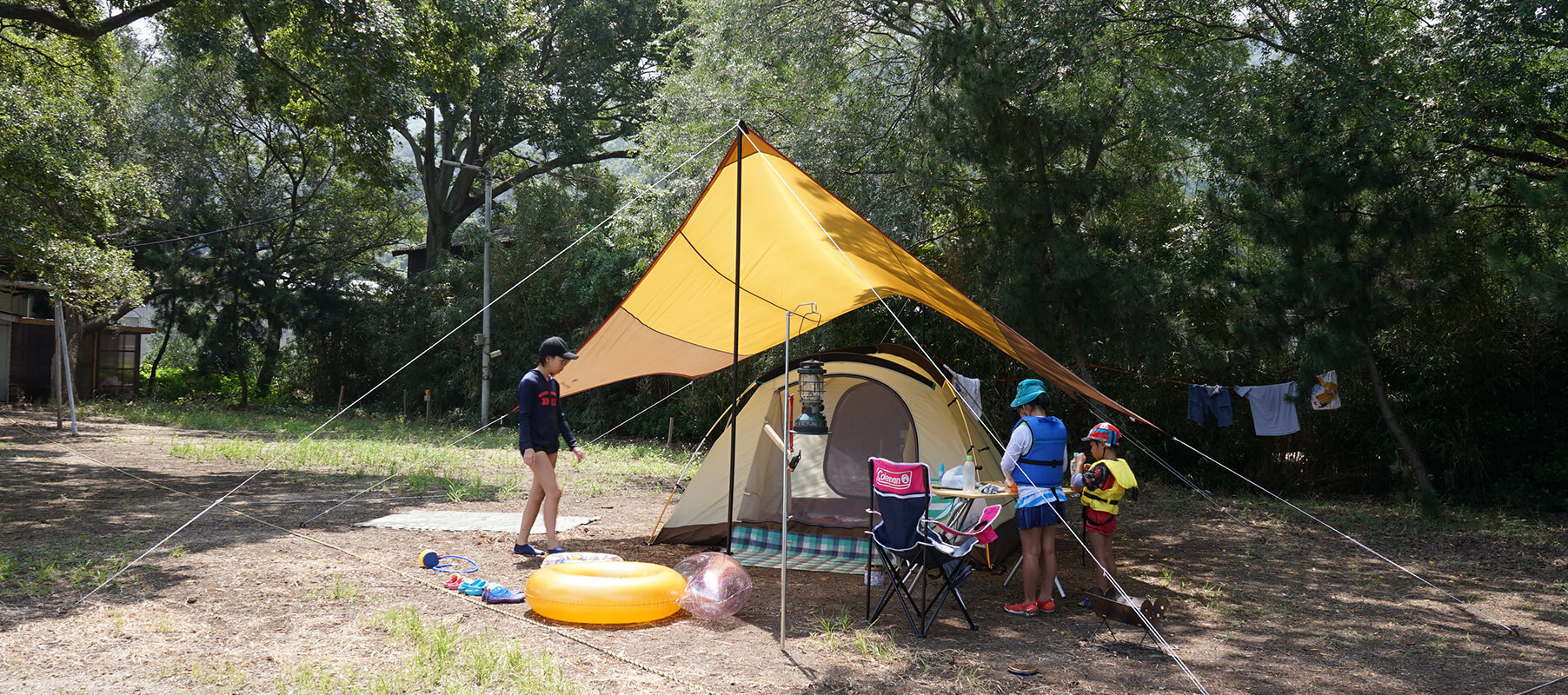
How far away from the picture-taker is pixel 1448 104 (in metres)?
6.41

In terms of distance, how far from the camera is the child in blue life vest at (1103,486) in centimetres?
456

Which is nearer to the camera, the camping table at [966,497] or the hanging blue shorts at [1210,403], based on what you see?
the camping table at [966,497]

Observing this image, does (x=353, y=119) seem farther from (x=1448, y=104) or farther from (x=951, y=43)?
(x=1448, y=104)

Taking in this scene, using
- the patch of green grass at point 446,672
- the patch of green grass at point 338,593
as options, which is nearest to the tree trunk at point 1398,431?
the patch of green grass at point 446,672

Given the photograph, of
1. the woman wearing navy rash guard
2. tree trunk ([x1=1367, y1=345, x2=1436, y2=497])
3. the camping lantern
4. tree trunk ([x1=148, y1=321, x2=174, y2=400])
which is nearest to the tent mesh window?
the camping lantern

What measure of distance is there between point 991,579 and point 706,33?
820 centimetres

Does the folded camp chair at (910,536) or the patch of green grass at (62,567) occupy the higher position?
the folded camp chair at (910,536)

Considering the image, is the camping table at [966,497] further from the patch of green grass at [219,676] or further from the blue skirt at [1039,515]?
the patch of green grass at [219,676]

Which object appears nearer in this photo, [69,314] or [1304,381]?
[1304,381]

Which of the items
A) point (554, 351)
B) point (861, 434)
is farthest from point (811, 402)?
point (554, 351)

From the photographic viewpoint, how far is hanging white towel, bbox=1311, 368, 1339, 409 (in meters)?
8.16

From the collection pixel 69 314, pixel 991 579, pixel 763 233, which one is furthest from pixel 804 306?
pixel 69 314

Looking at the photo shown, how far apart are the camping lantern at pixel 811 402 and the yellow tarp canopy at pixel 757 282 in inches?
14.8

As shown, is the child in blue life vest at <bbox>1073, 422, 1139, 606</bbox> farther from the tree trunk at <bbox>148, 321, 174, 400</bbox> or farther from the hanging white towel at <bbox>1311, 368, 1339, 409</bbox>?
the tree trunk at <bbox>148, 321, 174, 400</bbox>
